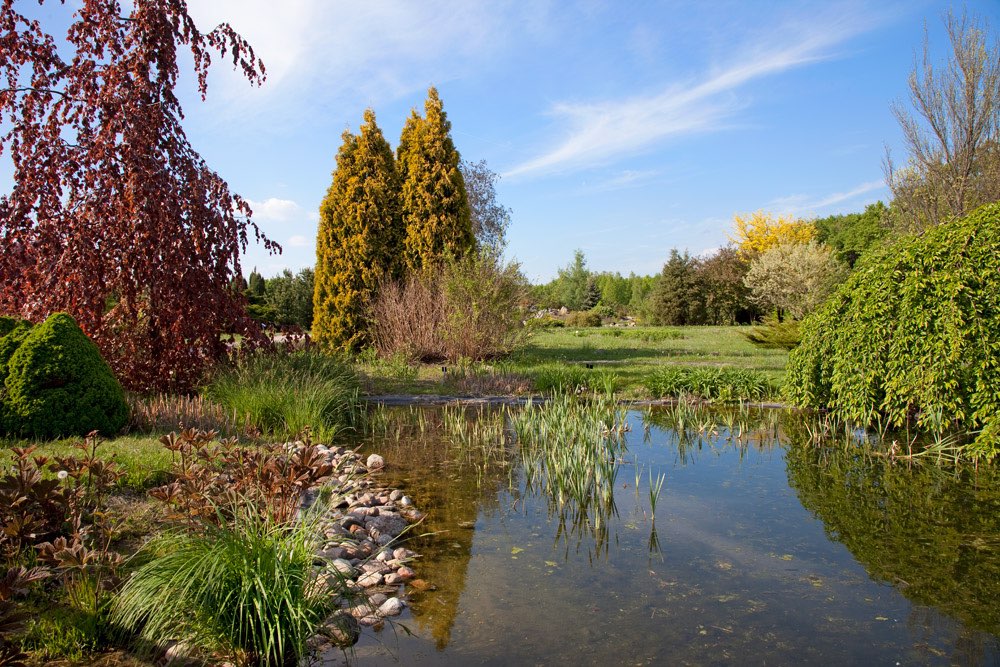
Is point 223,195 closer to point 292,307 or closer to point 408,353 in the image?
point 408,353

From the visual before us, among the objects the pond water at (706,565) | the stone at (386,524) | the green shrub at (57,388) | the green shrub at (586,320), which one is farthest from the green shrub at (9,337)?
the green shrub at (586,320)

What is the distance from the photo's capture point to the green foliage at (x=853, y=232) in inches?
1313

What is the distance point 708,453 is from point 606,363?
20.9ft

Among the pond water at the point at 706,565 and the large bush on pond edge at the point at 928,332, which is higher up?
the large bush on pond edge at the point at 928,332

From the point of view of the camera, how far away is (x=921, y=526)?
12.5 feet

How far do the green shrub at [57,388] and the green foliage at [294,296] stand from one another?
17.2m

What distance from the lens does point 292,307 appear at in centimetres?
2311

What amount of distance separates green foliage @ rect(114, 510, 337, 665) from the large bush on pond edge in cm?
550

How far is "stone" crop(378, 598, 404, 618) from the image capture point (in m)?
2.87

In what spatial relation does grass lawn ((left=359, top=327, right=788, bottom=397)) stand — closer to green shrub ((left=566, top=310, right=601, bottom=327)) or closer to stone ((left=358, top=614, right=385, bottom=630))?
stone ((left=358, top=614, right=385, bottom=630))

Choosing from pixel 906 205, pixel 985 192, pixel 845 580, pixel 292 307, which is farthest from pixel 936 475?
pixel 292 307

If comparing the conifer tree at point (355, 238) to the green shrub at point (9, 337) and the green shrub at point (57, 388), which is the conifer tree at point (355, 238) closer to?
the green shrub at point (9, 337)

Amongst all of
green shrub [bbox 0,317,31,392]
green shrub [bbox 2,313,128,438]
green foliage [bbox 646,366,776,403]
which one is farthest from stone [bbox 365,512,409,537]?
green foliage [bbox 646,366,776,403]

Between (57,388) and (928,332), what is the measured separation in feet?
24.5
